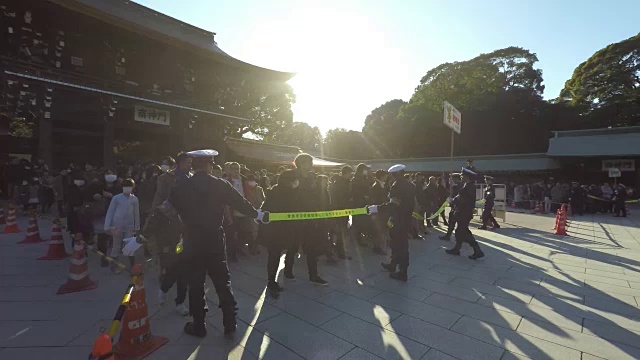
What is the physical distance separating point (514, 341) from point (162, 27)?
20.1 meters

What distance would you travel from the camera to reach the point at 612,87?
1069 inches

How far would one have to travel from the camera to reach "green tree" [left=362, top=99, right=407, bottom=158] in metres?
38.7

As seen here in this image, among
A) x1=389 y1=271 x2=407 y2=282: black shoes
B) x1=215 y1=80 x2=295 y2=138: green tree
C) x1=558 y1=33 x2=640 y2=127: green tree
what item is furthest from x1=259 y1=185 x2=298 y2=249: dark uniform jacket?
x1=558 y1=33 x2=640 y2=127: green tree

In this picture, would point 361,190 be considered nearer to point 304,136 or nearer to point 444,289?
point 444,289

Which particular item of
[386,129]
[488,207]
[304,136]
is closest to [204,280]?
[488,207]

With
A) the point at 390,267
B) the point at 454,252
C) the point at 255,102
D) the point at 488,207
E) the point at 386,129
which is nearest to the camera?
the point at 390,267

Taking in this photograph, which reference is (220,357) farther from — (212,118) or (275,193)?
(212,118)

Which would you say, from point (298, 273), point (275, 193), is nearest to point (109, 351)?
point (275, 193)

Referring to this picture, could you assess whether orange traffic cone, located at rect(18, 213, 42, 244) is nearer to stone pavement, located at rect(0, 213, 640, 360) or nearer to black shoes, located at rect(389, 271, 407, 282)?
stone pavement, located at rect(0, 213, 640, 360)

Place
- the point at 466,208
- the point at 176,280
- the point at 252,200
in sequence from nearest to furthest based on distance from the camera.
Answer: the point at 176,280, the point at 466,208, the point at 252,200

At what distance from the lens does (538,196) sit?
17.6 meters

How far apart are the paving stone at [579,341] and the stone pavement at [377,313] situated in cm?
1

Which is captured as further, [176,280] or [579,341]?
[176,280]

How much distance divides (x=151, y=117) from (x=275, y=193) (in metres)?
11.5
